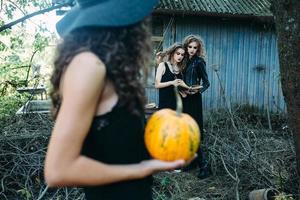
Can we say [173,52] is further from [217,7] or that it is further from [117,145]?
[217,7]

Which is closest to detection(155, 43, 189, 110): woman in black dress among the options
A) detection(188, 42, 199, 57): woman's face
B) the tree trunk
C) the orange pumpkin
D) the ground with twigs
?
detection(188, 42, 199, 57): woman's face

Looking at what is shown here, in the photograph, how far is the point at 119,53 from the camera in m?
1.38

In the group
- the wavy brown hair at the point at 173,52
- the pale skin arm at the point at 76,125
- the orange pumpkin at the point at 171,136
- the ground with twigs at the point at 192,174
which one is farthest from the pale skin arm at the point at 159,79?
the pale skin arm at the point at 76,125

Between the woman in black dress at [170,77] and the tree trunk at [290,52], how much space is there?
89.2 inches

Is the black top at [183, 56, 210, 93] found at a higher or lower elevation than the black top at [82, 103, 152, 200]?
higher

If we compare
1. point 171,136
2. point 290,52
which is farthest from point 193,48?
point 171,136

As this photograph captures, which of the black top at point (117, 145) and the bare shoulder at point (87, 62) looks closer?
the bare shoulder at point (87, 62)

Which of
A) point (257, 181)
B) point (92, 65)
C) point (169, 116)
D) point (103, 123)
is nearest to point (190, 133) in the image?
point (169, 116)

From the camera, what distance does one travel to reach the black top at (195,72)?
6.01m

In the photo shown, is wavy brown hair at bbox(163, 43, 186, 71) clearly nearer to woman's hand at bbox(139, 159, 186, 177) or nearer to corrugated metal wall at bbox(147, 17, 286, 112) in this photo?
woman's hand at bbox(139, 159, 186, 177)

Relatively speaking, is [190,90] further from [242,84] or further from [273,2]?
[242,84]

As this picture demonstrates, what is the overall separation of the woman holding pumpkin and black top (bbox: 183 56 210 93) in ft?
14.8

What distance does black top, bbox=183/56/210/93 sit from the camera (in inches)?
237

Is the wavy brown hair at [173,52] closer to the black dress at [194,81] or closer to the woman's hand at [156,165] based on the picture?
the black dress at [194,81]
